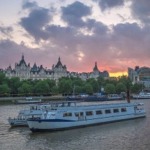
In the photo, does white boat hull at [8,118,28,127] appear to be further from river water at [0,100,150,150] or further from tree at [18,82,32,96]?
tree at [18,82,32,96]

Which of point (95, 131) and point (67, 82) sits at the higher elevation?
point (67, 82)

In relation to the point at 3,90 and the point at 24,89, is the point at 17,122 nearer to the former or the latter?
the point at 3,90

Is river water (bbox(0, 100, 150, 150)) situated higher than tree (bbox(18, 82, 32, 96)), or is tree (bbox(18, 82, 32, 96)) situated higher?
tree (bbox(18, 82, 32, 96))

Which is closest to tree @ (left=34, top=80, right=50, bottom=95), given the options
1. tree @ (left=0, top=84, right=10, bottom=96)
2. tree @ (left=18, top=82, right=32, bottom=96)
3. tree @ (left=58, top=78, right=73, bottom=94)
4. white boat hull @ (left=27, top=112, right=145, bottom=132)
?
tree @ (left=18, top=82, right=32, bottom=96)

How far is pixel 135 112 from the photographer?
6588 centimetres

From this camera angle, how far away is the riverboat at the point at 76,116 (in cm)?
4938

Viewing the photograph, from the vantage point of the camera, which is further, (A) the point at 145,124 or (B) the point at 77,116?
(A) the point at 145,124

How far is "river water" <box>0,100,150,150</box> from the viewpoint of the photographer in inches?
1557

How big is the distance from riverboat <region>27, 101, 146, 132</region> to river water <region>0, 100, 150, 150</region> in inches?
41.6

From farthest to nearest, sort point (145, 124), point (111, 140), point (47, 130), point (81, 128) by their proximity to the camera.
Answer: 1. point (145, 124)
2. point (81, 128)
3. point (47, 130)
4. point (111, 140)

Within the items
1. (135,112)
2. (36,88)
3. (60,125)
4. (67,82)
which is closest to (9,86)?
(36,88)

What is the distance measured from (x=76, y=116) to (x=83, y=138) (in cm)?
838

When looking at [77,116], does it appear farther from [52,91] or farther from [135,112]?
[52,91]

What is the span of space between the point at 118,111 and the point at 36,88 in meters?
123
